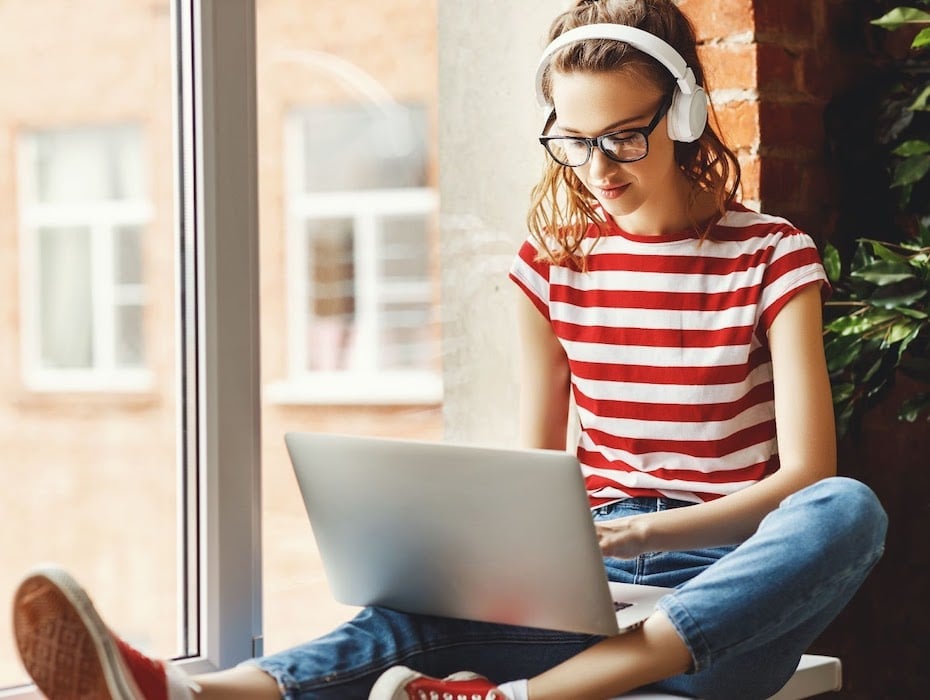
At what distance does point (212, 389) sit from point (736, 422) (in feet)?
2.26

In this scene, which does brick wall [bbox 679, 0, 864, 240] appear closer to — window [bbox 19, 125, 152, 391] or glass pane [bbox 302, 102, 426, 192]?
window [bbox 19, 125, 152, 391]

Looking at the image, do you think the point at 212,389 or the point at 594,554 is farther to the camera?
the point at 212,389

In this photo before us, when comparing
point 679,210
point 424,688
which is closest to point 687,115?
point 679,210

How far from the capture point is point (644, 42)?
153cm

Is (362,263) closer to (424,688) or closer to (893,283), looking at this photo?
(893,283)

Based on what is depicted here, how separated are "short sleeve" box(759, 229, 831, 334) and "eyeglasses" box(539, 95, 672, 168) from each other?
0.22m

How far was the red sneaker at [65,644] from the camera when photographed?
1153mm

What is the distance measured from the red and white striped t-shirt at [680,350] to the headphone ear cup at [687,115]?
0.16 metres

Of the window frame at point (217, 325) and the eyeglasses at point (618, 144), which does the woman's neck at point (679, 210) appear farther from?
the window frame at point (217, 325)

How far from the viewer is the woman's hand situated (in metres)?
1.37

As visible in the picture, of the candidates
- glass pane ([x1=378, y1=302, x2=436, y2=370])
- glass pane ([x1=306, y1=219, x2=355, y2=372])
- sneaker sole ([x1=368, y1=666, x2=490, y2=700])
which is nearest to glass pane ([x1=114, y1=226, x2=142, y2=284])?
sneaker sole ([x1=368, y1=666, x2=490, y2=700])

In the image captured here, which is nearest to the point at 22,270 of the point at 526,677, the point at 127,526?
the point at 127,526

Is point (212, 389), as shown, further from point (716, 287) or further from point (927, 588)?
point (927, 588)

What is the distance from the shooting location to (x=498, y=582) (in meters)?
1.30
